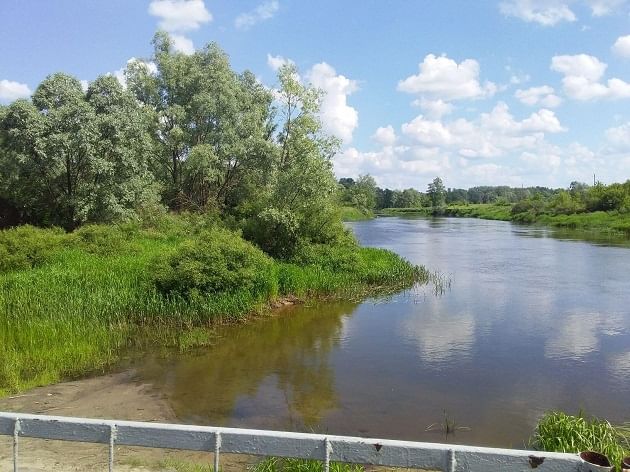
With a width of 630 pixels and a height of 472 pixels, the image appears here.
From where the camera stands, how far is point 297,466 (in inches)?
302

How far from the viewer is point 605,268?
3294 centimetres

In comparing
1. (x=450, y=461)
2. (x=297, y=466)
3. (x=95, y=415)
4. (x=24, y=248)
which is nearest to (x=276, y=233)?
(x=24, y=248)

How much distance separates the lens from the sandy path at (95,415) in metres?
7.78

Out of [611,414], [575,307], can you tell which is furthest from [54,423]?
[575,307]

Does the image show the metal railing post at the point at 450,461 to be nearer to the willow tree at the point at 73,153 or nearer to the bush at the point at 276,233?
the bush at the point at 276,233

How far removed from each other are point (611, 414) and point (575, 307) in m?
11.8

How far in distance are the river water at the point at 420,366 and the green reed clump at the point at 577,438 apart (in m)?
0.85

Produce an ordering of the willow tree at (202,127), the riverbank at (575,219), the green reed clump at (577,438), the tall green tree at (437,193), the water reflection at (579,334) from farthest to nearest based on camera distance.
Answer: the tall green tree at (437,193)
the riverbank at (575,219)
the willow tree at (202,127)
the water reflection at (579,334)
the green reed clump at (577,438)

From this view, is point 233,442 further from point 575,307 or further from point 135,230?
point 135,230

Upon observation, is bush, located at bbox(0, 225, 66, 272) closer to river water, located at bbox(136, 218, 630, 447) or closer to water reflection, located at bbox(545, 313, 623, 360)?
river water, located at bbox(136, 218, 630, 447)

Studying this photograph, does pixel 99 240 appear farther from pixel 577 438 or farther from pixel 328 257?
pixel 577 438

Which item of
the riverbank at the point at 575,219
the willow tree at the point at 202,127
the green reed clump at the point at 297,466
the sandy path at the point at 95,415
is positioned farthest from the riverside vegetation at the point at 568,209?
the green reed clump at the point at 297,466

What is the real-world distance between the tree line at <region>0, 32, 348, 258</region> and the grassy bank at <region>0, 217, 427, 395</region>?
375cm

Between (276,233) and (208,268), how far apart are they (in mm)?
9605
